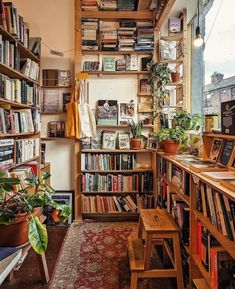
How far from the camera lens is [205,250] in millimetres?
1678

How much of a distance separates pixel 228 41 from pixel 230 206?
6.20 ft

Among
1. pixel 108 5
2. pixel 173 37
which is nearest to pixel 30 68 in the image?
pixel 108 5

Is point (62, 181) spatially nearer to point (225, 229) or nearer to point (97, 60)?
point (97, 60)

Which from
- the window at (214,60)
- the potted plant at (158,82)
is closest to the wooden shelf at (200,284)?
the window at (214,60)

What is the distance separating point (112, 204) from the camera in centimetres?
360

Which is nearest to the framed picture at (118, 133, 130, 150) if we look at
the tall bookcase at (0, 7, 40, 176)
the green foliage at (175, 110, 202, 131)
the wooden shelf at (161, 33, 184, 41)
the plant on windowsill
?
the plant on windowsill

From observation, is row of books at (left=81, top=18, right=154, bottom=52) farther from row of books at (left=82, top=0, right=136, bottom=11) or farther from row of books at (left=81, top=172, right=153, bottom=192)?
row of books at (left=81, top=172, right=153, bottom=192)

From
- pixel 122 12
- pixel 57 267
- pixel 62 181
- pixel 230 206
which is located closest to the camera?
pixel 230 206

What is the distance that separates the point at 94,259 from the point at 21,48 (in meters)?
2.22

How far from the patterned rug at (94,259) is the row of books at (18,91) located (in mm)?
1589

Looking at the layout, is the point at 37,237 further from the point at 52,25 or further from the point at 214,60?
the point at 52,25

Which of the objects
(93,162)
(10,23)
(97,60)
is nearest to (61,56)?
(97,60)

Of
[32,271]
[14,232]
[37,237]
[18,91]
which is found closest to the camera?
[37,237]

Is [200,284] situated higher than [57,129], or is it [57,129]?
[57,129]
